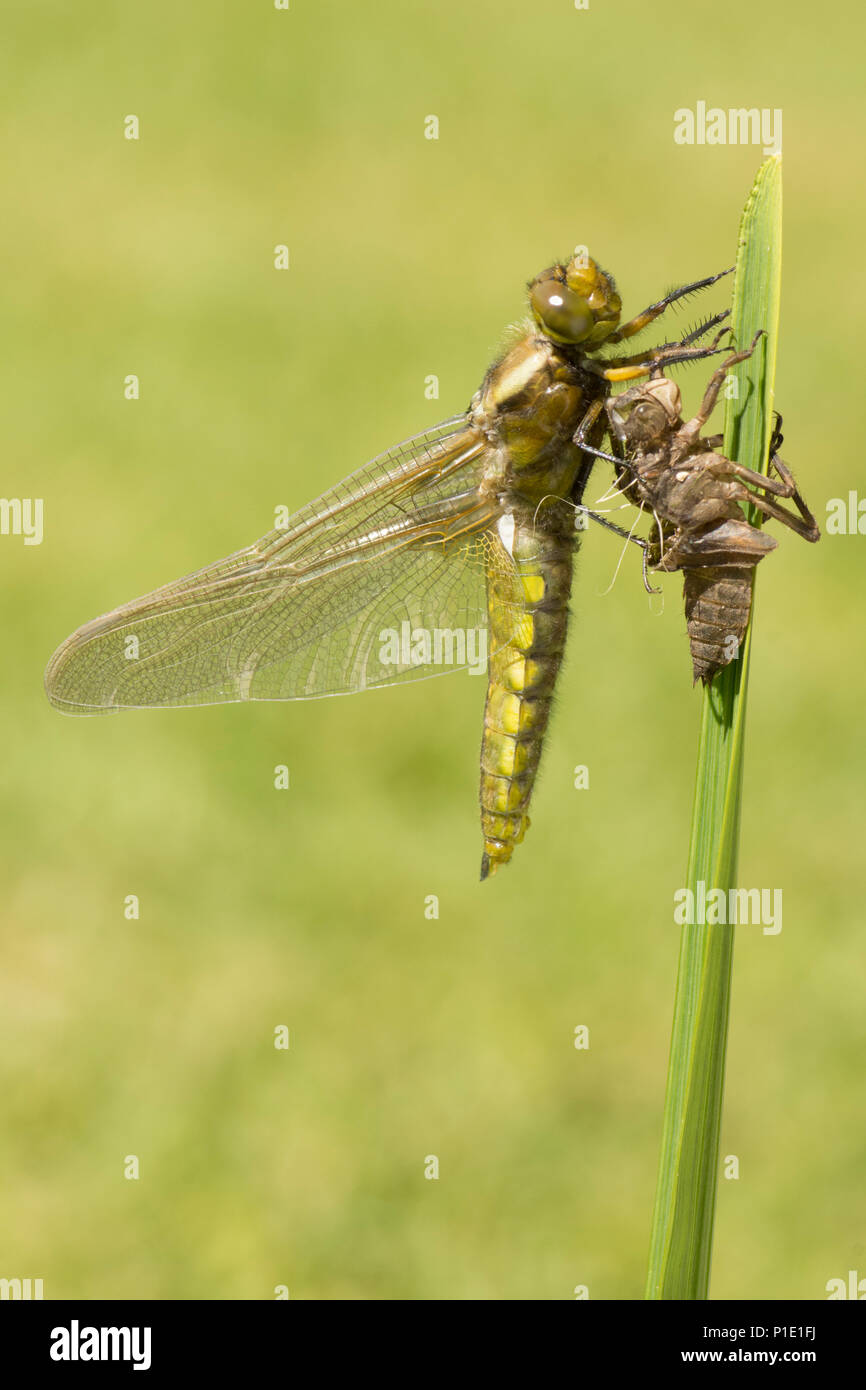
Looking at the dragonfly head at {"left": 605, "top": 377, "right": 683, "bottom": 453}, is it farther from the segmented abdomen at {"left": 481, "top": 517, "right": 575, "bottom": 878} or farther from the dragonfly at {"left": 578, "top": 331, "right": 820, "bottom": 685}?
the segmented abdomen at {"left": 481, "top": 517, "right": 575, "bottom": 878}

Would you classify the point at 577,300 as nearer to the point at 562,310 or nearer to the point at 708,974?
the point at 562,310

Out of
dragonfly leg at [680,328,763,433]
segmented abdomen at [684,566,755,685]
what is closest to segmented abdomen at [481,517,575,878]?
dragonfly leg at [680,328,763,433]

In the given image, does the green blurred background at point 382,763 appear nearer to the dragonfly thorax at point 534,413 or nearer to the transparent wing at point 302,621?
the transparent wing at point 302,621

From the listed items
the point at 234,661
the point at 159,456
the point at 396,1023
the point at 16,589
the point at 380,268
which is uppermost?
the point at 380,268

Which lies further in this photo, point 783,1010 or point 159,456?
point 159,456

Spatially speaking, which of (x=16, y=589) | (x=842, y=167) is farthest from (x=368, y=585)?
(x=842, y=167)

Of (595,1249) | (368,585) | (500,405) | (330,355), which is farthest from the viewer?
(330,355)

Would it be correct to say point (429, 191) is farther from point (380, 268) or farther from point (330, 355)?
point (330, 355)
